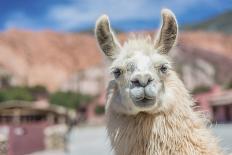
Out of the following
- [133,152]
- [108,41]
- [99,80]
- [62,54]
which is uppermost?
[62,54]

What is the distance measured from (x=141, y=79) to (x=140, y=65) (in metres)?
0.23

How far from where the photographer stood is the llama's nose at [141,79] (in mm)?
3984

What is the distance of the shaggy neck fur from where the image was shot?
13.6 feet

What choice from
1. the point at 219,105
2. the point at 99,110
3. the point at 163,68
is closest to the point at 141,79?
the point at 163,68

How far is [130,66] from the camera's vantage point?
430 cm

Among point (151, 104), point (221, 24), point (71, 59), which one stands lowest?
point (151, 104)

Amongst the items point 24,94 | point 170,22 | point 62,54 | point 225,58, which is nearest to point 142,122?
point 170,22

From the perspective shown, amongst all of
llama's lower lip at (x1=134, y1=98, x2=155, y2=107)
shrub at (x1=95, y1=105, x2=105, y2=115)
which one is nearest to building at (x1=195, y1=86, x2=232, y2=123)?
shrub at (x1=95, y1=105, x2=105, y2=115)

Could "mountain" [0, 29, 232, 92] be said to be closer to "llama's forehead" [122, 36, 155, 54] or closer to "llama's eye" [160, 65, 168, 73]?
"llama's forehead" [122, 36, 155, 54]

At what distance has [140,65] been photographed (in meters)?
4.20

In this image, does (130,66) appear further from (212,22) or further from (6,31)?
(212,22)

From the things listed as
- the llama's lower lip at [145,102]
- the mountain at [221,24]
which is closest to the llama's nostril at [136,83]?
the llama's lower lip at [145,102]

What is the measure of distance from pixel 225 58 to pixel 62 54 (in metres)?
48.4

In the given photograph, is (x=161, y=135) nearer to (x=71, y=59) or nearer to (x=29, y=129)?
(x=29, y=129)
